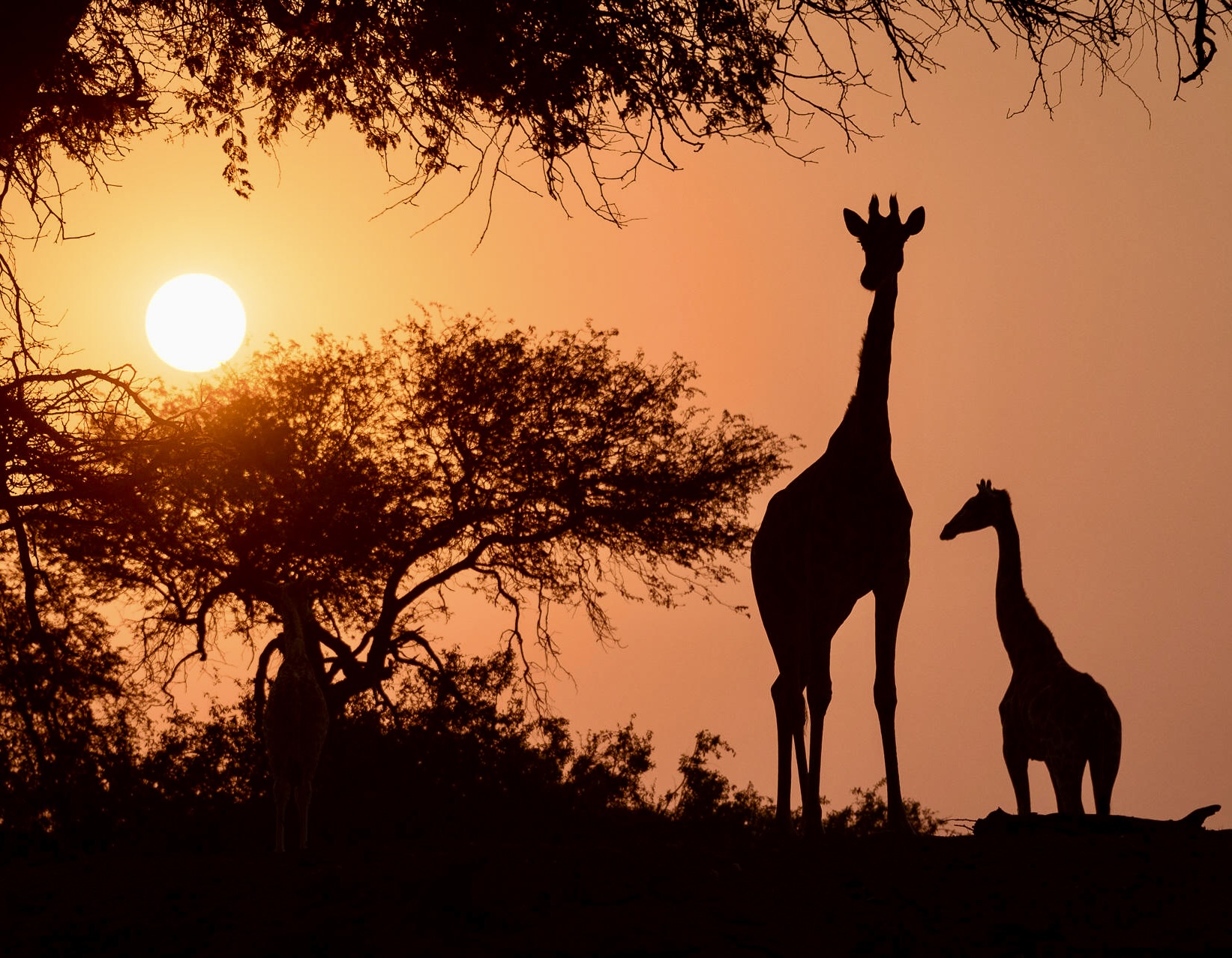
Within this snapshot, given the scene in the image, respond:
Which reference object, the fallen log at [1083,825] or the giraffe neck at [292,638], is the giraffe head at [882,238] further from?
the giraffe neck at [292,638]

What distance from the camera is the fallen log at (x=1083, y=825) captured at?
8.17m

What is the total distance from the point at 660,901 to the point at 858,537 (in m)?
4.59

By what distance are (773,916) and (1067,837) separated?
7.87 ft

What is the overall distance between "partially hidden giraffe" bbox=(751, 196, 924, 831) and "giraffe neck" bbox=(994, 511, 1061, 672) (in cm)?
281

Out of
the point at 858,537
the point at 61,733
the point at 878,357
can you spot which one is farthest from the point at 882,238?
the point at 61,733

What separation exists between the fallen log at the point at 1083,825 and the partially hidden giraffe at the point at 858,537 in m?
1.18

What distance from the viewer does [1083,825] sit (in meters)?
8.50

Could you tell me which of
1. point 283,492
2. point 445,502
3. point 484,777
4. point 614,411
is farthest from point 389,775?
point 614,411

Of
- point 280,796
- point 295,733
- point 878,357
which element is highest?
point 878,357

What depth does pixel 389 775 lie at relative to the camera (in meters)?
15.5

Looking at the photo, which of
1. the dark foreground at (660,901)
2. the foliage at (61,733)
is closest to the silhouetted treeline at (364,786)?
the foliage at (61,733)

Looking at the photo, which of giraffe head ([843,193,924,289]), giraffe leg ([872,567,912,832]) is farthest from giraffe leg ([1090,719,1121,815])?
giraffe head ([843,193,924,289])

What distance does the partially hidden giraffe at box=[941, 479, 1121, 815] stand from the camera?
11305 millimetres

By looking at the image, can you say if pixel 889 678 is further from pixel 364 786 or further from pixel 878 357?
pixel 364 786
